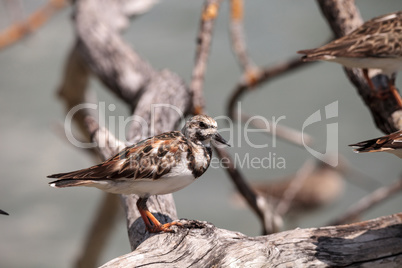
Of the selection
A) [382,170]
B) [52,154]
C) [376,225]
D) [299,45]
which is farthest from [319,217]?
[376,225]

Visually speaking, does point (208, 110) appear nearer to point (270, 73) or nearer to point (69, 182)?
point (270, 73)

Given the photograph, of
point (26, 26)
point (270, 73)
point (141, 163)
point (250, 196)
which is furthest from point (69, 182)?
point (26, 26)

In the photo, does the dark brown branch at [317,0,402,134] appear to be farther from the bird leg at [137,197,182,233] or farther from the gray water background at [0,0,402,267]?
the gray water background at [0,0,402,267]

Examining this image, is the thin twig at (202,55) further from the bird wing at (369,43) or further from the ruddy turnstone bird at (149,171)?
the ruddy turnstone bird at (149,171)

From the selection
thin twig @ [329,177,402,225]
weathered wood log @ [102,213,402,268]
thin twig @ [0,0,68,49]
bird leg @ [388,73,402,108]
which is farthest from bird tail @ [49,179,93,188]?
thin twig @ [0,0,68,49]

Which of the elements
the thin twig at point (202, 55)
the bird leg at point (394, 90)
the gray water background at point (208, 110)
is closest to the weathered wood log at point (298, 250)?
the bird leg at point (394, 90)

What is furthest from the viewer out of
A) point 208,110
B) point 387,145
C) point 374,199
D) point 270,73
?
point 208,110
